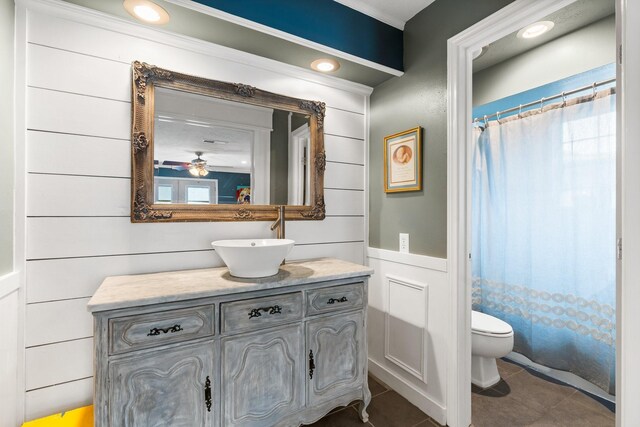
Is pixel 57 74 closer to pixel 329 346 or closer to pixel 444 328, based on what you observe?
pixel 329 346

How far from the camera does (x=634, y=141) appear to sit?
0.99m

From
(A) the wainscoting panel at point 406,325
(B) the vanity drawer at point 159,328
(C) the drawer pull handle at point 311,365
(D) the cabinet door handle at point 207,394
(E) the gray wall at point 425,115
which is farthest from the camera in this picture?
(A) the wainscoting panel at point 406,325

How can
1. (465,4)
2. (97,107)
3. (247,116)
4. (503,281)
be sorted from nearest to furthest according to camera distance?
(97,107) → (465,4) → (247,116) → (503,281)

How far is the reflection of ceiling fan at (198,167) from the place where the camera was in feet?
5.57

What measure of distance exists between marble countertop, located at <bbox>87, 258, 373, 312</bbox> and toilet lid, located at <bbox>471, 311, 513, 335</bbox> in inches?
40.2

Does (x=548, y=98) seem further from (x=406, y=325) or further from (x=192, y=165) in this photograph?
(x=192, y=165)

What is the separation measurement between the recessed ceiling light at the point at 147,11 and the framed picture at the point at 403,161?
4.80 feet

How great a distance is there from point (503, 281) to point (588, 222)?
2.43 feet

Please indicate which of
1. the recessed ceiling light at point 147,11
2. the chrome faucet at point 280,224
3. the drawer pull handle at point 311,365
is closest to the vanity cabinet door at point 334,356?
the drawer pull handle at point 311,365

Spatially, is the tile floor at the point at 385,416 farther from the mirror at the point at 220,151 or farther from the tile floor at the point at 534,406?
the mirror at the point at 220,151

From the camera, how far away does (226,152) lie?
5.89 ft

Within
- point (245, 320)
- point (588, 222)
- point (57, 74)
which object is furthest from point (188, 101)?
point (588, 222)

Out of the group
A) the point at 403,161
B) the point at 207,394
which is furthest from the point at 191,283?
the point at 403,161

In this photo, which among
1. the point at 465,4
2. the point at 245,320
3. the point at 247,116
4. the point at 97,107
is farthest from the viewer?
the point at 247,116
